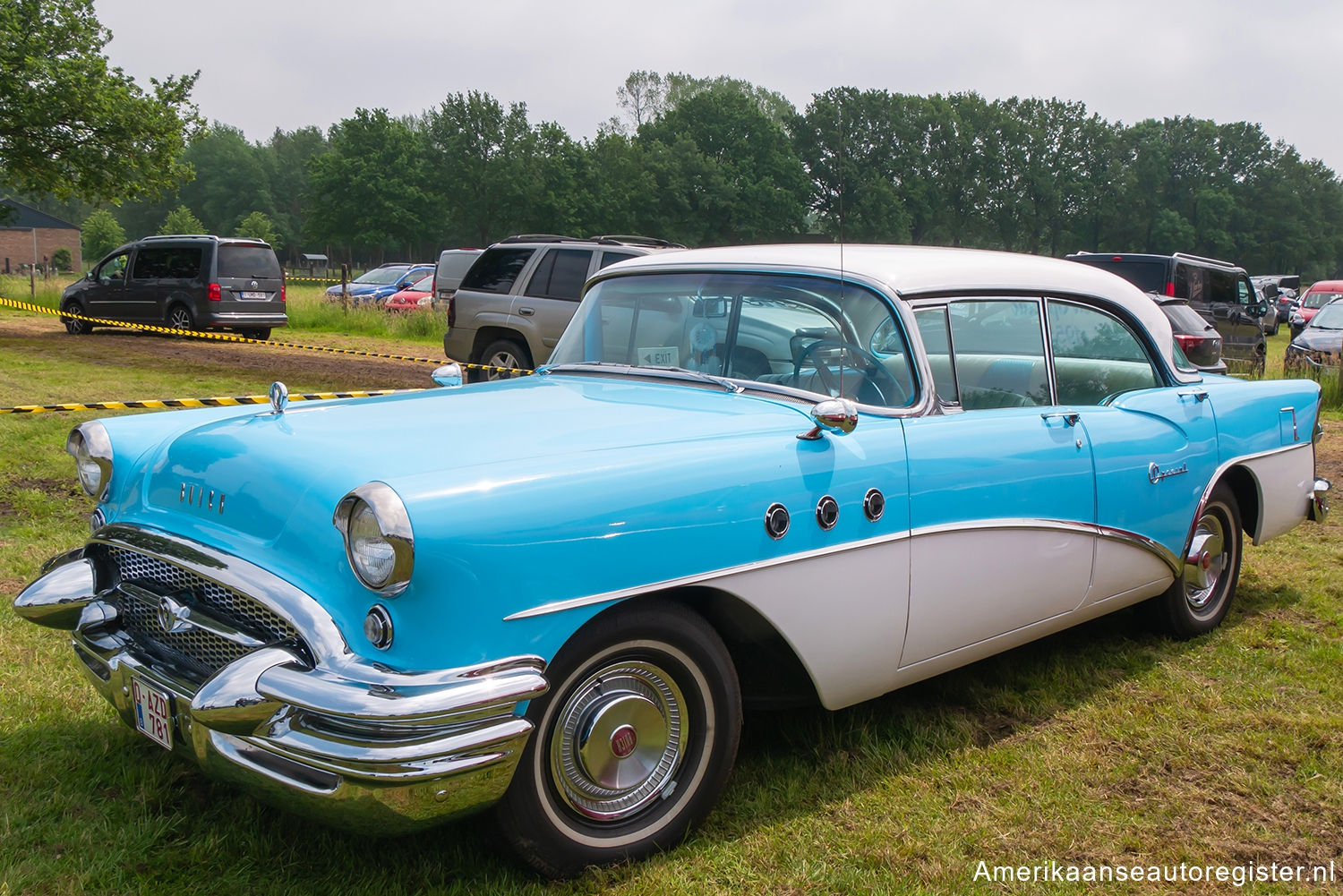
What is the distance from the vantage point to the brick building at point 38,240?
83.1 m

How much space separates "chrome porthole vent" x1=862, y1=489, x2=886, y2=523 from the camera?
302cm

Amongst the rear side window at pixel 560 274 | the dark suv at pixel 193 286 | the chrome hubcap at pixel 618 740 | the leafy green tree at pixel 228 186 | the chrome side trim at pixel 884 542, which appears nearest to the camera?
the chrome side trim at pixel 884 542

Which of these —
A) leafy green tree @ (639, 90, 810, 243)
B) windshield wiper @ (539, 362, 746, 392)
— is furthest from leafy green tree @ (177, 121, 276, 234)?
windshield wiper @ (539, 362, 746, 392)

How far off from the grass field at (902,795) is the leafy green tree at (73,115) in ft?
63.5

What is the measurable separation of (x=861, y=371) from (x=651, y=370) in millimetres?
769

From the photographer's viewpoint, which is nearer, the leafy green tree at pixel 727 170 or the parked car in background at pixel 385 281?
the parked car in background at pixel 385 281

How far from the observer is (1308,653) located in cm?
439

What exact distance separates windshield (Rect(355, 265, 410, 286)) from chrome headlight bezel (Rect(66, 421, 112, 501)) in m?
27.7

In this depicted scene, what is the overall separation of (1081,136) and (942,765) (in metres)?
80.7

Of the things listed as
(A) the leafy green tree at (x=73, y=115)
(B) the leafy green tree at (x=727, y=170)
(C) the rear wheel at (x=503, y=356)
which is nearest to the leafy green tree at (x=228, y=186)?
(B) the leafy green tree at (x=727, y=170)

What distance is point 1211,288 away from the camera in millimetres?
17141

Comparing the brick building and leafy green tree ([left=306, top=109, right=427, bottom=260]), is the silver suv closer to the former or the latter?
leafy green tree ([left=306, top=109, right=427, bottom=260])

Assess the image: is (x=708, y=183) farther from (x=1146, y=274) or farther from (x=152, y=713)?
(x=152, y=713)

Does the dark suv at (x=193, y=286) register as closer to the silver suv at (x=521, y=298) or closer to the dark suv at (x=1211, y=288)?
the silver suv at (x=521, y=298)
